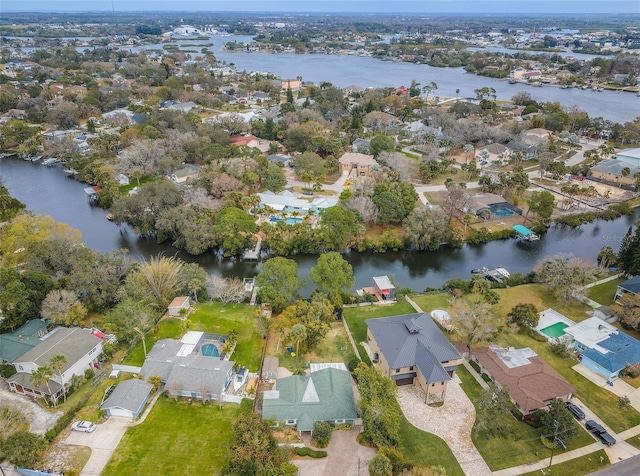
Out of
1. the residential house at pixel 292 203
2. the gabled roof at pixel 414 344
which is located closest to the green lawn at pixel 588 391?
the gabled roof at pixel 414 344

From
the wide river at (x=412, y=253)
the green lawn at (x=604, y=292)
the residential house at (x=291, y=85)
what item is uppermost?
the residential house at (x=291, y=85)

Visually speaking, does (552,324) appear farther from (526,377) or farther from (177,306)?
(177,306)

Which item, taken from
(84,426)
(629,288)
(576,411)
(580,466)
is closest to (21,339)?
(84,426)

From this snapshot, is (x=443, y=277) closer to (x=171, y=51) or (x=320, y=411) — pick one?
(x=320, y=411)

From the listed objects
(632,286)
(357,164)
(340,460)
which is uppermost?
(357,164)

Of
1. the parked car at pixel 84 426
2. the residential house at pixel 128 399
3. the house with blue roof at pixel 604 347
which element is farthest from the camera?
the house with blue roof at pixel 604 347

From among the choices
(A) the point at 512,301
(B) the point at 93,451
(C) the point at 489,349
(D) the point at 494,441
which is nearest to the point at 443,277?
(A) the point at 512,301

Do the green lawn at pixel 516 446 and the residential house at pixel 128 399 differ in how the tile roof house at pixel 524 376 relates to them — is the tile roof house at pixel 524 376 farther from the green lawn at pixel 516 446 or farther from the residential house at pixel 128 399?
the residential house at pixel 128 399
